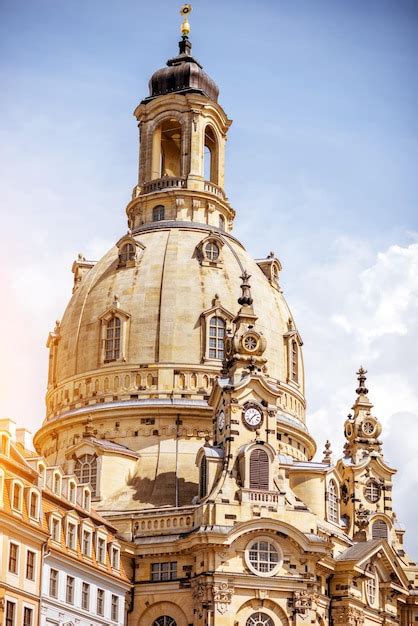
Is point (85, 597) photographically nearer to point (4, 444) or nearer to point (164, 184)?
point (4, 444)

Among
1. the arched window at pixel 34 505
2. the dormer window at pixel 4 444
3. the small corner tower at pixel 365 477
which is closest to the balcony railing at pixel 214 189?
the small corner tower at pixel 365 477

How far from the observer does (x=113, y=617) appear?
3191 inches

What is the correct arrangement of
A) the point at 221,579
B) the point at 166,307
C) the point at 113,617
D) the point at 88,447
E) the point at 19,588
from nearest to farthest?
the point at 19,588 < the point at 113,617 < the point at 221,579 < the point at 88,447 < the point at 166,307

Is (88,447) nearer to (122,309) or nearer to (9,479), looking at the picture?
(122,309)

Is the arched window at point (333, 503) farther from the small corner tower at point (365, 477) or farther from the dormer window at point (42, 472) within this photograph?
the dormer window at point (42, 472)

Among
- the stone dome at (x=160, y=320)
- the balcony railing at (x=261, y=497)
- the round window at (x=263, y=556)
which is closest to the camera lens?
the round window at (x=263, y=556)

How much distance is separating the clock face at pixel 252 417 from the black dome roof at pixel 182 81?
36.1 metres

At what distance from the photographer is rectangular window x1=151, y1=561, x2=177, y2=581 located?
90688mm

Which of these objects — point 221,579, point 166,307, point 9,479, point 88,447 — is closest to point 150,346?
point 166,307

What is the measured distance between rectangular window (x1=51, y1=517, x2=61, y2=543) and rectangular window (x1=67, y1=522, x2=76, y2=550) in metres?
1.52

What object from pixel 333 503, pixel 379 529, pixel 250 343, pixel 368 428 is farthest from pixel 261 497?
pixel 368 428

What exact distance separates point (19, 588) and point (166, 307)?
135 ft

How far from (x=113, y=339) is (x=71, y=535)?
31.3 metres

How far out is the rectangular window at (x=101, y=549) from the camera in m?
79.9
